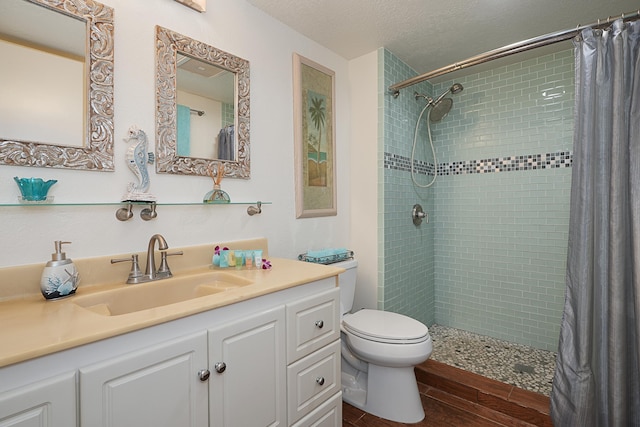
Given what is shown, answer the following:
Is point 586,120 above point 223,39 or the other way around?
the other way around

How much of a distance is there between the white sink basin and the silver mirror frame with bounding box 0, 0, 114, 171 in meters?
0.50

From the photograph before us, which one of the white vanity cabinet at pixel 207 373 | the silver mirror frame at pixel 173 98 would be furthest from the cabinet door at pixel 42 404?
the silver mirror frame at pixel 173 98

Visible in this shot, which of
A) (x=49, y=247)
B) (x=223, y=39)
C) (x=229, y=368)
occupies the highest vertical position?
(x=223, y=39)

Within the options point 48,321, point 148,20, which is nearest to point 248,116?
point 148,20

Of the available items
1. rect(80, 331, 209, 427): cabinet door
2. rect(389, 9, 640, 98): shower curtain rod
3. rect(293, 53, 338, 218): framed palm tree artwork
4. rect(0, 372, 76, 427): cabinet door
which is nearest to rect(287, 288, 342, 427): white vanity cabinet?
rect(80, 331, 209, 427): cabinet door

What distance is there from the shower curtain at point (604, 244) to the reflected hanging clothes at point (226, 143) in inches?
68.5

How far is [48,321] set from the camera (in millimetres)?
848

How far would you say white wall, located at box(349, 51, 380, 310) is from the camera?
7.75ft

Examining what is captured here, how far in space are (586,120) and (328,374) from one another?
5.60 ft

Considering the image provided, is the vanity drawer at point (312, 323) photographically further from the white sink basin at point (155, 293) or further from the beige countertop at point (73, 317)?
the white sink basin at point (155, 293)

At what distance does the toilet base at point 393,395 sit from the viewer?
1786 mm

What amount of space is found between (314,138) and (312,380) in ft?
4.89

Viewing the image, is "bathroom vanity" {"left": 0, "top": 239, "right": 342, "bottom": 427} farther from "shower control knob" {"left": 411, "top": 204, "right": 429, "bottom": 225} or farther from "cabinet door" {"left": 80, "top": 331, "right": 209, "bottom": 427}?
"shower control knob" {"left": 411, "top": 204, "right": 429, "bottom": 225}

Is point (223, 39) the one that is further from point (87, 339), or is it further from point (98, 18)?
point (87, 339)
